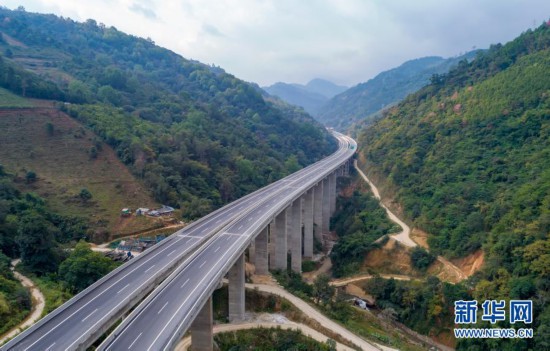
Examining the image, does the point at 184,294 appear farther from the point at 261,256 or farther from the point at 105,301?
the point at 261,256

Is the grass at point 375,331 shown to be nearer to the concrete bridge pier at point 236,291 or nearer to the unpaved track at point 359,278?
the unpaved track at point 359,278

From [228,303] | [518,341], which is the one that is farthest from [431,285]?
[228,303]

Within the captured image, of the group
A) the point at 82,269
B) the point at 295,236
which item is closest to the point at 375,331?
the point at 295,236

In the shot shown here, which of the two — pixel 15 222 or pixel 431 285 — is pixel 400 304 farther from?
pixel 15 222

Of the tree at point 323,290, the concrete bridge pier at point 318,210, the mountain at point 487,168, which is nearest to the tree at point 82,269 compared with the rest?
the tree at point 323,290

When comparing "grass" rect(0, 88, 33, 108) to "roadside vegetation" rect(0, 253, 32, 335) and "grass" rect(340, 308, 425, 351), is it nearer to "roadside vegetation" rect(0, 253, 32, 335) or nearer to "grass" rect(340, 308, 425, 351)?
"roadside vegetation" rect(0, 253, 32, 335)

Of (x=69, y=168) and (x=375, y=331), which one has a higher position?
(x=69, y=168)
